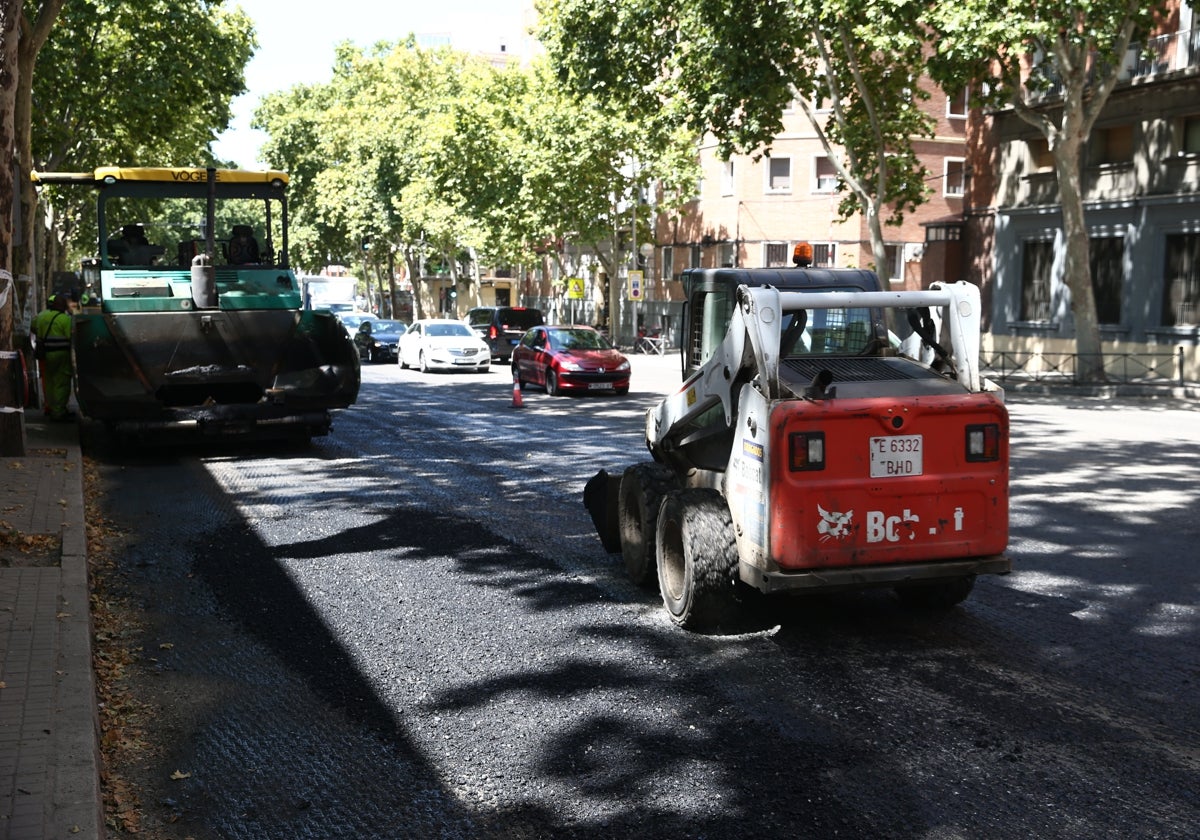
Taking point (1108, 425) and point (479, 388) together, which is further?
point (479, 388)

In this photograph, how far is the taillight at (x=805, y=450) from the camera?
611 cm

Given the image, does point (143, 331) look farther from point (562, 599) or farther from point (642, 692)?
point (642, 692)

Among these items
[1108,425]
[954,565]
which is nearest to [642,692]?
[954,565]

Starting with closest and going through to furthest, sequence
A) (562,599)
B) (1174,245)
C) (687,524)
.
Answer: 1. (687,524)
2. (562,599)
3. (1174,245)

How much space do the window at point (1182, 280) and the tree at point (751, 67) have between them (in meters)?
6.27

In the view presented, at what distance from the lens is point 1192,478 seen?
13203 mm

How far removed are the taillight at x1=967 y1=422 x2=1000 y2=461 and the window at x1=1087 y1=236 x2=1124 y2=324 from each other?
90.2 ft

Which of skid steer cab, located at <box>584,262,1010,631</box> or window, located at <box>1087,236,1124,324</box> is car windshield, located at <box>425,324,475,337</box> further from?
skid steer cab, located at <box>584,262,1010,631</box>

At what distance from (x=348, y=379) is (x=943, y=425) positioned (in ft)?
31.7

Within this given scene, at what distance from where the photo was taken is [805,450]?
6.12 meters

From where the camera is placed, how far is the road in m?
4.57

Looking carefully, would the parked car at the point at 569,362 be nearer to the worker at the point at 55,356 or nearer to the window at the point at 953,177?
the worker at the point at 55,356

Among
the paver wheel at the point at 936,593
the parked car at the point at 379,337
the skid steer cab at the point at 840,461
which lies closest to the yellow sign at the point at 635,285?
the parked car at the point at 379,337

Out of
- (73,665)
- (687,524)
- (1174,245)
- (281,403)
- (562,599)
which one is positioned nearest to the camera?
(73,665)
